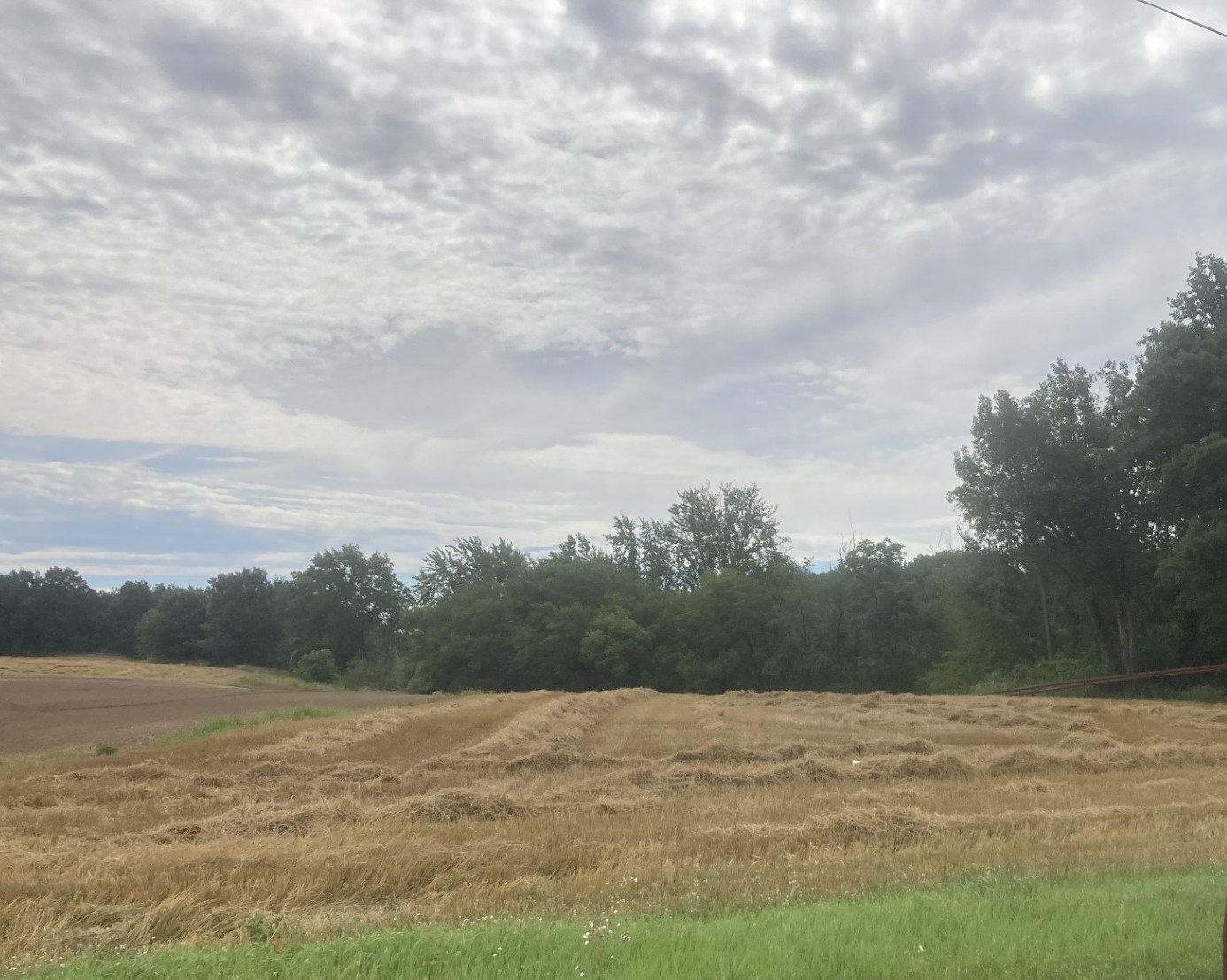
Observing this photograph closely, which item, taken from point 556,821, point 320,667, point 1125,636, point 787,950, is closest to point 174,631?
point 320,667

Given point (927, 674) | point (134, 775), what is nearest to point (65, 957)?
point (134, 775)

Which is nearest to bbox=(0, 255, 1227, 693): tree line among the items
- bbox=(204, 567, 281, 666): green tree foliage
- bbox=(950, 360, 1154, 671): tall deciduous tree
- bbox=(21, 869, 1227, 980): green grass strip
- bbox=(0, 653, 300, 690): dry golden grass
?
bbox=(950, 360, 1154, 671): tall deciduous tree

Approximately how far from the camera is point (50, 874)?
7.88m

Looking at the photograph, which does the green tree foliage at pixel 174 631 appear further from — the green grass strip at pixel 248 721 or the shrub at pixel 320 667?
the green grass strip at pixel 248 721

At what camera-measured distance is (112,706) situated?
128 ft

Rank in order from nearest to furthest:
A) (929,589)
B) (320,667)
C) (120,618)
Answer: (929,589), (320,667), (120,618)

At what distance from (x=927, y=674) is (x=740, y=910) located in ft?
174

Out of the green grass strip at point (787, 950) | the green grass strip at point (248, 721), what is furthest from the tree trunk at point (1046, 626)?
the green grass strip at point (787, 950)

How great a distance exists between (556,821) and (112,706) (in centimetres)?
3515

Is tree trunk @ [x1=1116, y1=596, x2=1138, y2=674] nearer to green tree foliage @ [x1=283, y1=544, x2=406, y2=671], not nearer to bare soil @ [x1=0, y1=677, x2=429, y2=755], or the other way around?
bare soil @ [x1=0, y1=677, x2=429, y2=755]

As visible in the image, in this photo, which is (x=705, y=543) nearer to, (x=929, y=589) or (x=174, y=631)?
(x=929, y=589)

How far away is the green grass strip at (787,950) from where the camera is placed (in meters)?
4.98

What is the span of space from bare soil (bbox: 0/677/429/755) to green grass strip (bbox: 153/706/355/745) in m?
0.99

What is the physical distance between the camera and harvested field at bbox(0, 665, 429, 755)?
28.3 metres
